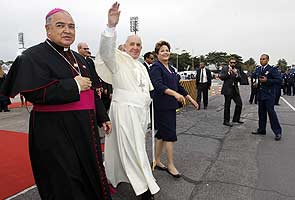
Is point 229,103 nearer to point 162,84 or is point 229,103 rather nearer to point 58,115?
point 162,84

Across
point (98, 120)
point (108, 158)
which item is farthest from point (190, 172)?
point (98, 120)

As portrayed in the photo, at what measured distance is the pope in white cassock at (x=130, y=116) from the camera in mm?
2965

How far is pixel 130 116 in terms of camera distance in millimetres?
3008

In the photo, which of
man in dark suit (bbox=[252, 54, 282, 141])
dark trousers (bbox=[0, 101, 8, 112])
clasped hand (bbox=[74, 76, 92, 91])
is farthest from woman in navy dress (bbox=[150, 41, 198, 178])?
dark trousers (bbox=[0, 101, 8, 112])

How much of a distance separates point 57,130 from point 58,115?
0.12m

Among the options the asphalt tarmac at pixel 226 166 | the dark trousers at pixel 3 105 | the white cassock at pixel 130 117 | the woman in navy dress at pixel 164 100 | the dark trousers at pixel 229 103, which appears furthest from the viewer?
the dark trousers at pixel 3 105

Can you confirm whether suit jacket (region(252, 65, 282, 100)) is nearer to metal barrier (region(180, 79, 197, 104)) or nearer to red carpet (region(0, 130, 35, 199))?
red carpet (region(0, 130, 35, 199))

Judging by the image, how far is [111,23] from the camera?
7.93 ft

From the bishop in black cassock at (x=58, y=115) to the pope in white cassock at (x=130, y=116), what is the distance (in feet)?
2.08

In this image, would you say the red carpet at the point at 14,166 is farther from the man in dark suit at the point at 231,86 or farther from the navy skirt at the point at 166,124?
the man in dark suit at the point at 231,86

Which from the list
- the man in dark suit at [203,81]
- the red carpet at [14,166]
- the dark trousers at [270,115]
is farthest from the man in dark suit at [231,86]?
the red carpet at [14,166]

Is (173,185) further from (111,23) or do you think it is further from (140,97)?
(111,23)

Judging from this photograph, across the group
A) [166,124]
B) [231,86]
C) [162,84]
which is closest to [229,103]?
[231,86]

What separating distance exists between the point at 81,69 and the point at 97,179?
1.00m
